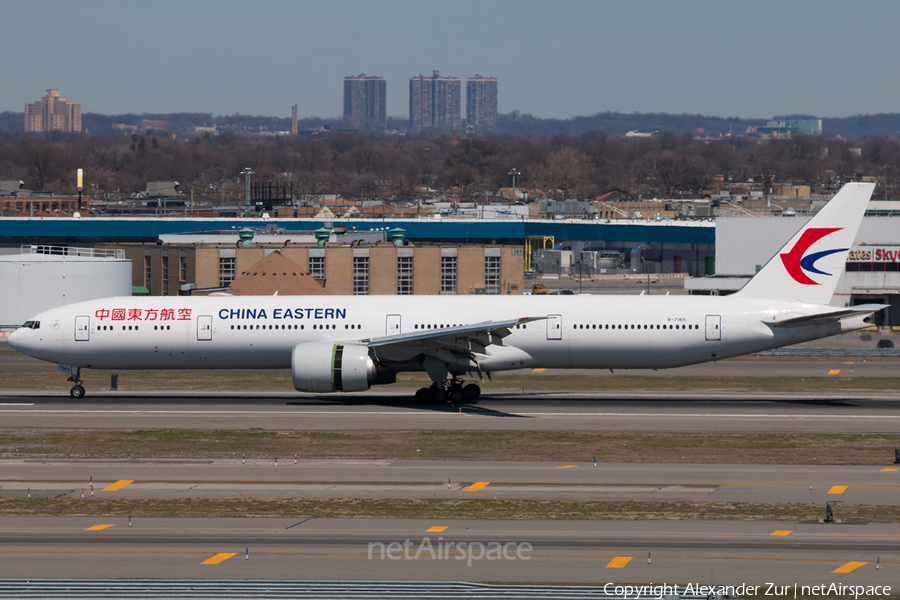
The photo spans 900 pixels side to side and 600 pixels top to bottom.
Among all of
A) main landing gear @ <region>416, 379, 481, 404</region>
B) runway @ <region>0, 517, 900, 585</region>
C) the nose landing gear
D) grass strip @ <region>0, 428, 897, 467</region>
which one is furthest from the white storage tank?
runway @ <region>0, 517, 900, 585</region>

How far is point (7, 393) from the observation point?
50844 millimetres

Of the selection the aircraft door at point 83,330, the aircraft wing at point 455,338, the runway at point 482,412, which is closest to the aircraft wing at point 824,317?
the runway at point 482,412

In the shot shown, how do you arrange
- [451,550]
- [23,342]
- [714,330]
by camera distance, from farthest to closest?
[23,342], [714,330], [451,550]

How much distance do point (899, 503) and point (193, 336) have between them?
3061cm

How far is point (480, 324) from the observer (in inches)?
1812

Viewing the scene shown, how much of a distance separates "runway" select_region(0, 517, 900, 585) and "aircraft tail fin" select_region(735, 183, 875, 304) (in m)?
22.7

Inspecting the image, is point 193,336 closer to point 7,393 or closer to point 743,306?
point 7,393

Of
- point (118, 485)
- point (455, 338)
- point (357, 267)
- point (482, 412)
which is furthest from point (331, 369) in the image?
point (357, 267)

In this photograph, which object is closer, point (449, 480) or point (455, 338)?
point (449, 480)

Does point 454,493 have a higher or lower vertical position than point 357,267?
lower

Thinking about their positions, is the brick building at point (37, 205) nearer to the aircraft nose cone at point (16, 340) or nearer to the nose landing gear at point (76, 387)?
the aircraft nose cone at point (16, 340)

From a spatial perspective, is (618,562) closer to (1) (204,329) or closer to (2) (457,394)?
(2) (457,394)

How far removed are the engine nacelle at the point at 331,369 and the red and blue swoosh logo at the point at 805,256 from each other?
19183 mm

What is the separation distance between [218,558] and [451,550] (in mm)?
5168
